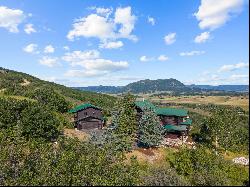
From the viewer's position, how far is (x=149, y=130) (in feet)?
245

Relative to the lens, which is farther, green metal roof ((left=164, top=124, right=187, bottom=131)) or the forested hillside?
green metal roof ((left=164, top=124, right=187, bottom=131))

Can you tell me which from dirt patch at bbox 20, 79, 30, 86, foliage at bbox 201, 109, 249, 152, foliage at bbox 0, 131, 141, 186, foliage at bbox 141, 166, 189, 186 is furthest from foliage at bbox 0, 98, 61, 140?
dirt patch at bbox 20, 79, 30, 86

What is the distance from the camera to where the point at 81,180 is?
39.9 meters

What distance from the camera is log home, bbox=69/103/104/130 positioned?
94312 millimetres

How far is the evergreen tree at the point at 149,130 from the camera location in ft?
243

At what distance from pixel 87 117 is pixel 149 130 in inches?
987

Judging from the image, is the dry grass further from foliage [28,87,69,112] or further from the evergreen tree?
foliage [28,87,69,112]

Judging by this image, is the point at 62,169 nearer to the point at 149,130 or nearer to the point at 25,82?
the point at 149,130

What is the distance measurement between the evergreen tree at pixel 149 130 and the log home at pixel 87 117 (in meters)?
22.6

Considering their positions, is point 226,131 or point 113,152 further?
point 226,131

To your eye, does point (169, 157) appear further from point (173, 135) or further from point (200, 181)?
point (200, 181)

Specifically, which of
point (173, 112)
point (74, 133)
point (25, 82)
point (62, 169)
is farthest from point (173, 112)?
point (25, 82)

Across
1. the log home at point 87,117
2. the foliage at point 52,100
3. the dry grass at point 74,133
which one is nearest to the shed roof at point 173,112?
the log home at point 87,117

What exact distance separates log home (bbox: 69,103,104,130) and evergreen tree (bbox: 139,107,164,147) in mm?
22589
